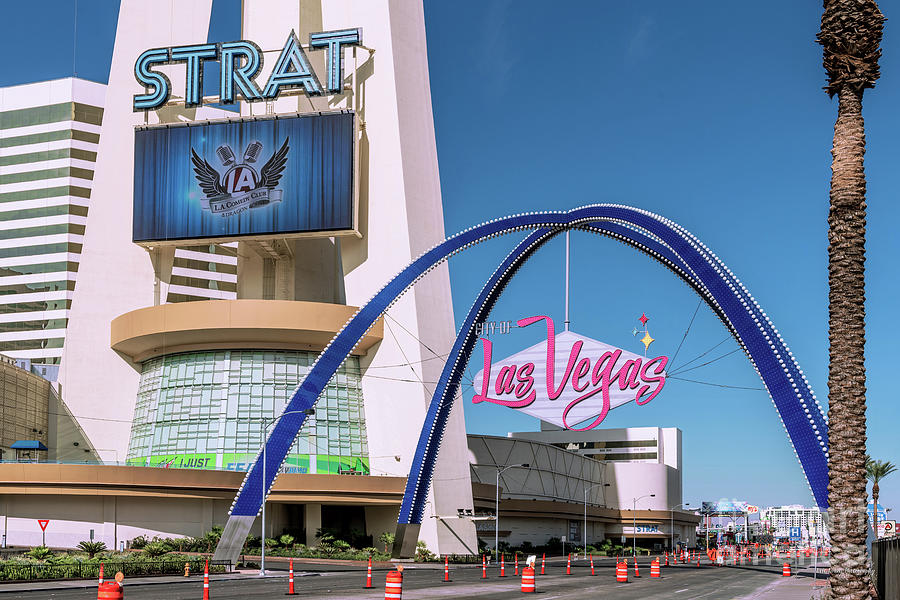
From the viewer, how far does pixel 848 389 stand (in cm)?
2220

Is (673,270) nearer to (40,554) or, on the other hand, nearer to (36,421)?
(40,554)

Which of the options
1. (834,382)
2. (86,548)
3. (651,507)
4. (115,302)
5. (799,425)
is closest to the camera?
(834,382)

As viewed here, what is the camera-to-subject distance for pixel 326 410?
7819cm

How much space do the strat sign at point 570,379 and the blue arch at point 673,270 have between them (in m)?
5.14

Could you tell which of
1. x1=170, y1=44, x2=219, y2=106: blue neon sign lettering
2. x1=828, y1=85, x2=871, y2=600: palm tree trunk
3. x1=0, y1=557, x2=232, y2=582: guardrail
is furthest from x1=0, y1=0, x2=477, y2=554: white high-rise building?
x1=828, y1=85, x2=871, y2=600: palm tree trunk

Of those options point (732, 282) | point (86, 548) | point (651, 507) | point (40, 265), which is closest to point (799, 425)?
point (732, 282)

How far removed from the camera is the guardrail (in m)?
40.5

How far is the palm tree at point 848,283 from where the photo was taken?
21875 millimetres

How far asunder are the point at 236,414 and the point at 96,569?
110ft

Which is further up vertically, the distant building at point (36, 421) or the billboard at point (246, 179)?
the billboard at point (246, 179)

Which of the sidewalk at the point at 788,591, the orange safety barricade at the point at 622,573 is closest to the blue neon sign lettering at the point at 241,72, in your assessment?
the orange safety barricade at the point at 622,573

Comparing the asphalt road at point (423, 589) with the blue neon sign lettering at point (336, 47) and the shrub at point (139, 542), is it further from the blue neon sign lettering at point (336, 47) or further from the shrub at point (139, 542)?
the blue neon sign lettering at point (336, 47)

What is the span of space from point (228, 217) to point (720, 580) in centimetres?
4375

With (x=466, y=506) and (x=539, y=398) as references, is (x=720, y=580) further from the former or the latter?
(x=466, y=506)
